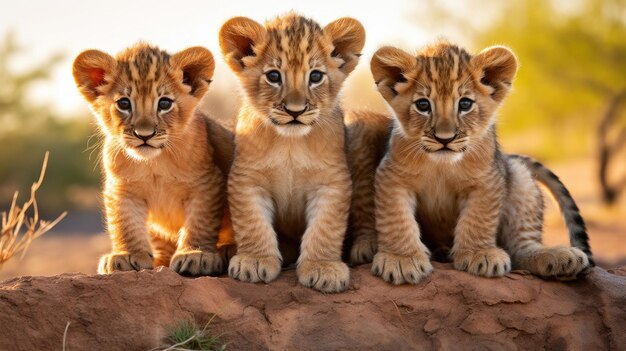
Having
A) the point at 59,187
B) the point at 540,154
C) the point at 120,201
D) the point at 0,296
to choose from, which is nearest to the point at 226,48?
the point at 120,201

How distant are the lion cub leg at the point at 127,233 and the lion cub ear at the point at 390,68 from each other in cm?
174

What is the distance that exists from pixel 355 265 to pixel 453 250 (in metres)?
0.66

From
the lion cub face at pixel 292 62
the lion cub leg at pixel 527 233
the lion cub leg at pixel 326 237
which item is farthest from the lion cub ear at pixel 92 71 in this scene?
the lion cub leg at pixel 527 233

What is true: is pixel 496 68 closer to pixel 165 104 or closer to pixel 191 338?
pixel 165 104

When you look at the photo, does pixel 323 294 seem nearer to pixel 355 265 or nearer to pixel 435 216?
pixel 355 265

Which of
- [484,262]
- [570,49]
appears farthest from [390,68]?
[570,49]

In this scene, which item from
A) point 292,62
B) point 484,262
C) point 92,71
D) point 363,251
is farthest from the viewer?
point 363,251

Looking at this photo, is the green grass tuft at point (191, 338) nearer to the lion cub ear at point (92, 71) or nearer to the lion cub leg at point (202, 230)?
the lion cub leg at point (202, 230)

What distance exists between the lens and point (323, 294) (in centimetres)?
494

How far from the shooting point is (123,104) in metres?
5.05

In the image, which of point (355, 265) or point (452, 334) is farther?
point (355, 265)

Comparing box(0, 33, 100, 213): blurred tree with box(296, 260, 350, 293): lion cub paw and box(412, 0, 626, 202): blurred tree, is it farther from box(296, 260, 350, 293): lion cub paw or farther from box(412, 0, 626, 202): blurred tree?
box(296, 260, 350, 293): lion cub paw

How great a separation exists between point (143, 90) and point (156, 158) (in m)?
0.47

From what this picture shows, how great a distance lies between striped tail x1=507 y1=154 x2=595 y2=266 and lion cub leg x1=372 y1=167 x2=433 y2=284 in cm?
141
